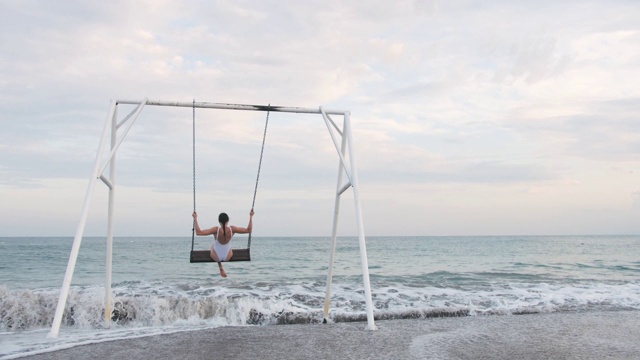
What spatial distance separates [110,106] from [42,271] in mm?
21344

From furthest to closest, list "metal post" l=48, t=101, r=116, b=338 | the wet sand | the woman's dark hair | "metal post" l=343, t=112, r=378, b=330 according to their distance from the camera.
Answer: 1. the woman's dark hair
2. "metal post" l=343, t=112, r=378, b=330
3. "metal post" l=48, t=101, r=116, b=338
4. the wet sand

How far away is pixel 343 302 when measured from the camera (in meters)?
13.4

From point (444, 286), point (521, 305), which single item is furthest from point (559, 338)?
point (444, 286)

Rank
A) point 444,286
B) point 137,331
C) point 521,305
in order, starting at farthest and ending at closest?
point 444,286 < point 521,305 < point 137,331

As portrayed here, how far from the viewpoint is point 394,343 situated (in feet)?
23.5

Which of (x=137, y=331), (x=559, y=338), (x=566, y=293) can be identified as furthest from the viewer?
(x=566, y=293)

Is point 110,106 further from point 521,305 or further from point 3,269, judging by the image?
point 3,269

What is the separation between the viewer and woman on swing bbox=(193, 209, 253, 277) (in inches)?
342

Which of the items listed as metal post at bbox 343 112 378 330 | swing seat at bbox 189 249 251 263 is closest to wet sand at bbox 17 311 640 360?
metal post at bbox 343 112 378 330

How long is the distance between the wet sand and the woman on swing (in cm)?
115

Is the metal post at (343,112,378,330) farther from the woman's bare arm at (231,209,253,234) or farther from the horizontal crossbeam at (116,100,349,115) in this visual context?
the woman's bare arm at (231,209,253,234)

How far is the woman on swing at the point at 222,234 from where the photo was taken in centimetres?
869

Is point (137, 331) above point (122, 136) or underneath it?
underneath

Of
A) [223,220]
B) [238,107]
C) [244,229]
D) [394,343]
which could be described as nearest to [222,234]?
[223,220]
